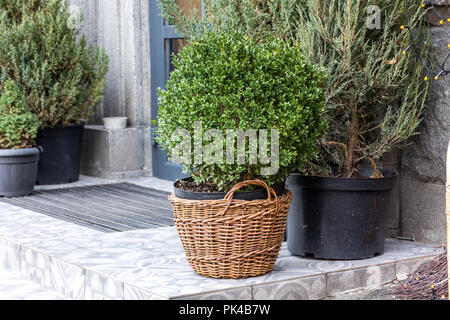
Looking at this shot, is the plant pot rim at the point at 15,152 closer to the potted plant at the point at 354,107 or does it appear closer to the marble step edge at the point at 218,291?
the marble step edge at the point at 218,291

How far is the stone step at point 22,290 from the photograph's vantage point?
159 inches

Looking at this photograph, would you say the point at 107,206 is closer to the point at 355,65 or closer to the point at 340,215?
the point at 340,215

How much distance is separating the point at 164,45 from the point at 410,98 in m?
3.37

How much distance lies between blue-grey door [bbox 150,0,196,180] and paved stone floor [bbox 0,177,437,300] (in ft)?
7.29

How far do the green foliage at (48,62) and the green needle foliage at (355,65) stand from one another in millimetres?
2896

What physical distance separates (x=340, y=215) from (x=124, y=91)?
391 centimetres

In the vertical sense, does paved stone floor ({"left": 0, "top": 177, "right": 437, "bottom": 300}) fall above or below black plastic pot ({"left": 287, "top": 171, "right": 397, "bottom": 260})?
below

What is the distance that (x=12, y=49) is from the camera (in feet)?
21.5

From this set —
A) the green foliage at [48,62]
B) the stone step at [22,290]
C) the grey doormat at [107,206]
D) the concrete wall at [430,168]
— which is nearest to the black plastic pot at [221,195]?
the stone step at [22,290]

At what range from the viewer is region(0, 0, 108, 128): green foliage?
21.8 ft

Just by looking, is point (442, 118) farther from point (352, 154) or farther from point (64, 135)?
point (64, 135)

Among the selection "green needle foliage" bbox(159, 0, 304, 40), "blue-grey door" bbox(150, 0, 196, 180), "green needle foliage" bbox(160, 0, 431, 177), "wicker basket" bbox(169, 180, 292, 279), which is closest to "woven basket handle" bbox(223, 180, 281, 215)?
"wicker basket" bbox(169, 180, 292, 279)

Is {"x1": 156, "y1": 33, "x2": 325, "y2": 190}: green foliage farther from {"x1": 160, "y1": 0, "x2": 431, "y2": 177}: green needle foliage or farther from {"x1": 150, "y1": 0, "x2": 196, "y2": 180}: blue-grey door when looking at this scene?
{"x1": 150, "y1": 0, "x2": 196, "y2": 180}: blue-grey door
